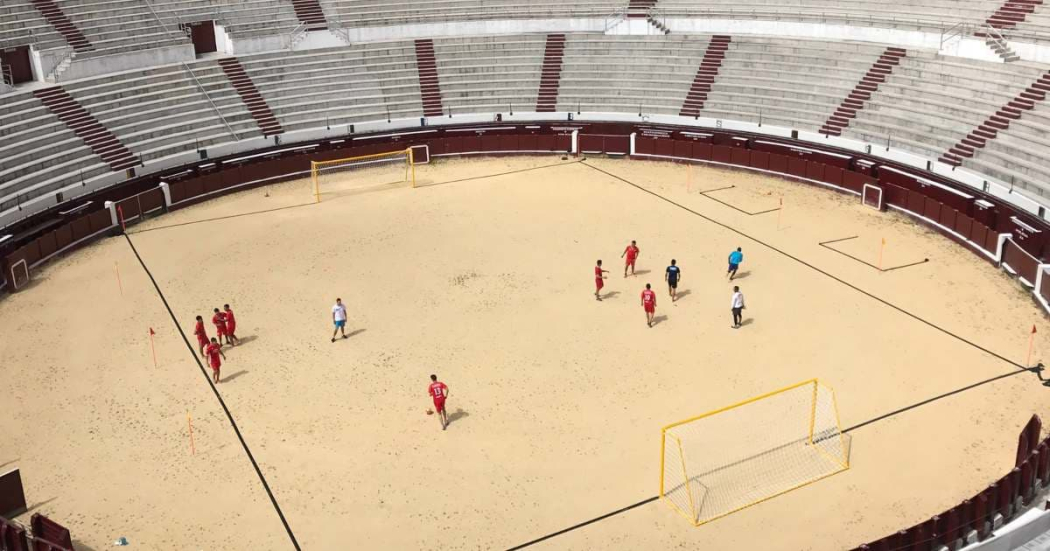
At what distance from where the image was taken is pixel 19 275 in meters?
35.0

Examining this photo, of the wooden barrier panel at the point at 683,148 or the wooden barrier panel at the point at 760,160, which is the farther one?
the wooden barrier panel at the point at 683,148

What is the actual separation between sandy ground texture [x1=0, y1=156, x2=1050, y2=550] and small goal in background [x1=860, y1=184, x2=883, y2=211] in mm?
584

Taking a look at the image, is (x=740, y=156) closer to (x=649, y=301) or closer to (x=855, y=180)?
(x=855, y=180)

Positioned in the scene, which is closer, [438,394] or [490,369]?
[438,394]

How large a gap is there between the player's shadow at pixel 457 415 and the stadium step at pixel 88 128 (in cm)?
2835

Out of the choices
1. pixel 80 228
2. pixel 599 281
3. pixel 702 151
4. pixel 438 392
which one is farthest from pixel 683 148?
pixel 80 228

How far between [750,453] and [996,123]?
26843 millimetres

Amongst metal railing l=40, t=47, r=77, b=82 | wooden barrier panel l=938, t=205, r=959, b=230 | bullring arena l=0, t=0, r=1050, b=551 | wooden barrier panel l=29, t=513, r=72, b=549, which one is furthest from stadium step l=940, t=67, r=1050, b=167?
metal railing l=40, t=47, r=77, b=82

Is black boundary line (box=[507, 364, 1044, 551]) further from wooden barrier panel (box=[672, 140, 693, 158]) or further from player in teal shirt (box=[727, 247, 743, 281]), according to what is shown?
wooden barrier panel (box=[672, 140, 693, 158])

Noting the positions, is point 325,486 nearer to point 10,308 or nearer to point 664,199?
point 10,308

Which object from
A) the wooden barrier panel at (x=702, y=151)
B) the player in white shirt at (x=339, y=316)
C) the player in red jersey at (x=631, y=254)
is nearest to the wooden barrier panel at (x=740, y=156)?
the wooden barrier panel at (x=702, y=151)

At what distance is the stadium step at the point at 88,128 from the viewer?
46250 millimetres

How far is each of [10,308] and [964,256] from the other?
34.4 metres

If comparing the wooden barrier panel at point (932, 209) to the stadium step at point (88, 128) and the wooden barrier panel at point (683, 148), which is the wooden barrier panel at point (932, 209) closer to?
the wooden barrier panel at point (683, 148)
